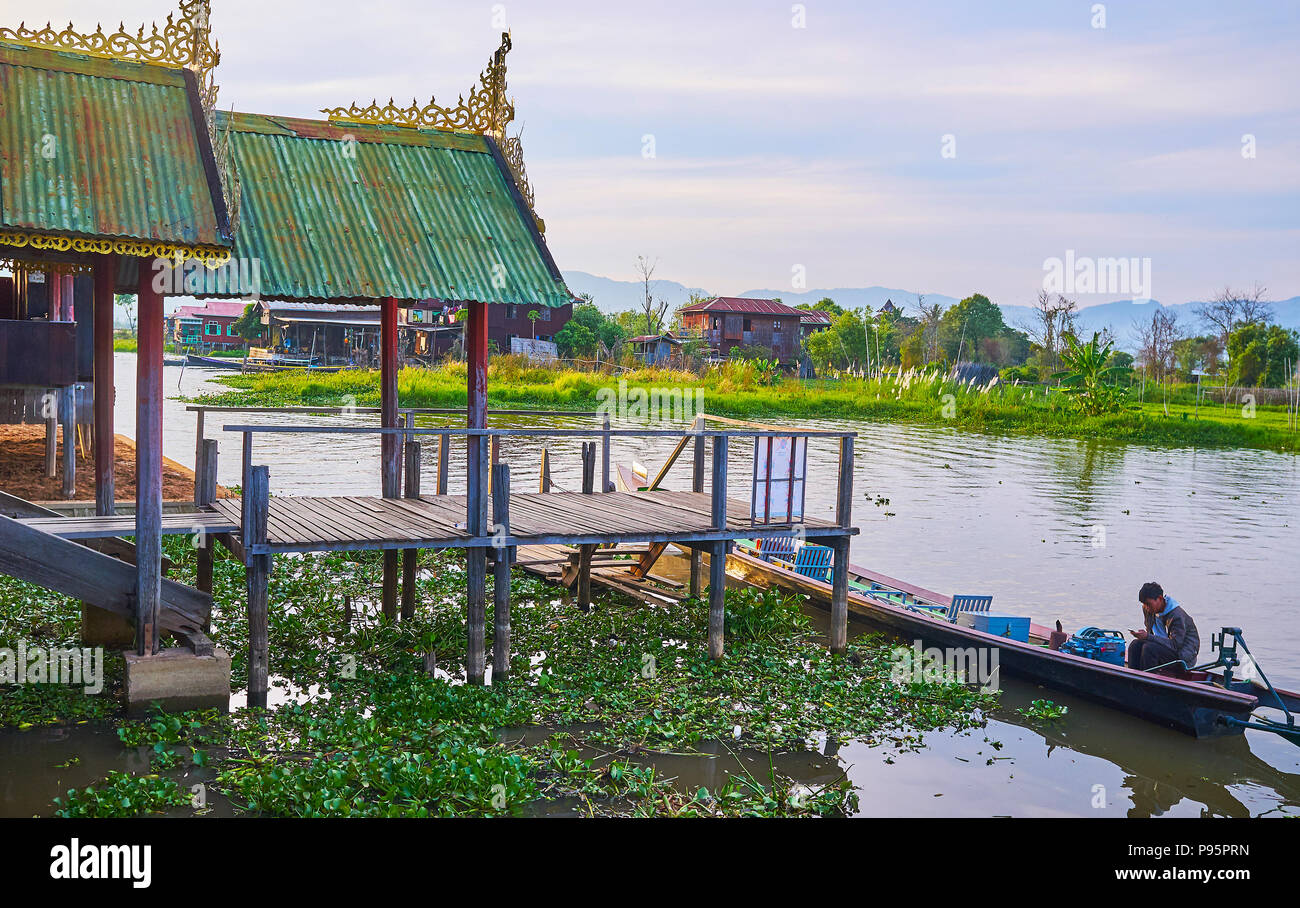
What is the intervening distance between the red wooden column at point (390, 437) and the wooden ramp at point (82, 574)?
2.48m

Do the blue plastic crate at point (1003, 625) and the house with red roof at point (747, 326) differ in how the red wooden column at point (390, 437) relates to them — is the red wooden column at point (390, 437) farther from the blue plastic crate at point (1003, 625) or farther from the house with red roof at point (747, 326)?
the house with red roof at point (747, 326)

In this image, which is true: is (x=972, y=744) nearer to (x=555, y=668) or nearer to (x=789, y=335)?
(x=555, y=668)

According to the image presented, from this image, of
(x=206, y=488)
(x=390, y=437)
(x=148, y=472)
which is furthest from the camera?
(x=390, y=437)

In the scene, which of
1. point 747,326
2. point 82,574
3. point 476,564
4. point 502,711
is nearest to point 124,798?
point 82,574

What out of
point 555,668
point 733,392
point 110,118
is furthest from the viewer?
point 733,392

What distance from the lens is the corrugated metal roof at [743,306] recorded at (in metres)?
77.0

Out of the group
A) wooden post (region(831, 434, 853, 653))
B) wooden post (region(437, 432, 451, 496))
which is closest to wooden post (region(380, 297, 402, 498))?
wooden post (region(437, 432, 451, 496))

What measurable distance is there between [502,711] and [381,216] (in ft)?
17.2

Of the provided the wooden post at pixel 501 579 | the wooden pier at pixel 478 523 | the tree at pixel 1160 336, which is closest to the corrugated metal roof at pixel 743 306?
the tree at pixel 1160 336

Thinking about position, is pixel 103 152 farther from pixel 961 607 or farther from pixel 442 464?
pixel 961 607

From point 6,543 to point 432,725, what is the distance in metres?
3.71

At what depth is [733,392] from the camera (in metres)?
49.8

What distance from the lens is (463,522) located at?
1101 cm
